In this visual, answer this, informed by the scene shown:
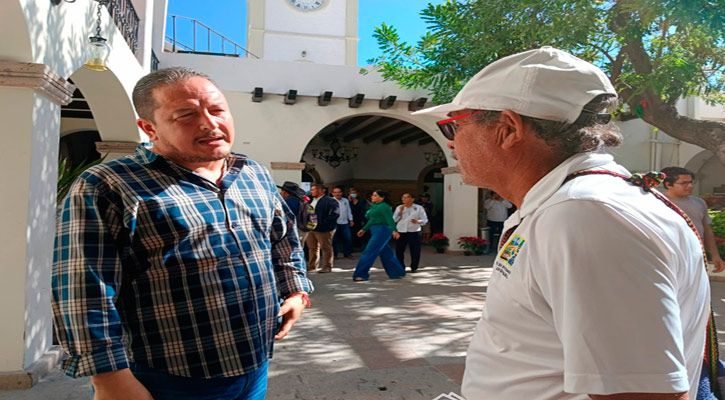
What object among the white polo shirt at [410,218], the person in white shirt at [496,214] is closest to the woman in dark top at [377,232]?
the white polo shirt at [410,218]

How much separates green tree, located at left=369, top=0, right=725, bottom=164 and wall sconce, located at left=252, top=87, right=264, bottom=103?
385cm

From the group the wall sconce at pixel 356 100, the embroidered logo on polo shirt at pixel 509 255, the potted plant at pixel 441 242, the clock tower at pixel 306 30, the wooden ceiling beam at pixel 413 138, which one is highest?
the clock tower at pixel 306 30

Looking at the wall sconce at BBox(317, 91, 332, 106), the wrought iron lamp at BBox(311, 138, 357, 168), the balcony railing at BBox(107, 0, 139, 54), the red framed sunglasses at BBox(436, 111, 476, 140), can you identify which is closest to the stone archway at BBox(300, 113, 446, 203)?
the wrought iron lamp at BBox(311, 138, 357, 168)

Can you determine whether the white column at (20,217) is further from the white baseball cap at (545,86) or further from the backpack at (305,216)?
the backpack at (305,216)

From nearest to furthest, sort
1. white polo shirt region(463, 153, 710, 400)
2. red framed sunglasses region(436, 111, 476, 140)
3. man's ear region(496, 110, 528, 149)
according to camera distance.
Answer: white polo shirt region(463, 153, 710, 400) < man's ear region(496, 110, 528, 149) < red framed sunglasses region(436, 111, 476, 140)

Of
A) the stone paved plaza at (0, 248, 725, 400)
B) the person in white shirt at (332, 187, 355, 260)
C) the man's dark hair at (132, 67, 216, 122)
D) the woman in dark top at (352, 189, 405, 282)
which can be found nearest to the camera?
the man's dark hair at (132, 67, 216, 122)

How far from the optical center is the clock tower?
28.2 m

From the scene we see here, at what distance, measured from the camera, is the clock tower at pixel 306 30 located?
28219 millimetres

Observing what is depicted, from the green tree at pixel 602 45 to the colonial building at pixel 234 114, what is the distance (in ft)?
7.44

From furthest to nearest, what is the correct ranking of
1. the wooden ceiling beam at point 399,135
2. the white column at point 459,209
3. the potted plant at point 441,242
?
the wooden ceiling beam at point 399,135, the potted plant at point 441,242, the white column at point 459,209

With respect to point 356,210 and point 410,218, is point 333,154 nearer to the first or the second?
point 356,210

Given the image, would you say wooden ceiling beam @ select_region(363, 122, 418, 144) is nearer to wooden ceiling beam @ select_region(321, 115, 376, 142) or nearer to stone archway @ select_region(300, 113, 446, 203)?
stone archway @ select_region(300, 113, 446, 203)

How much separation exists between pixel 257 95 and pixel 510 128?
10.7 meters

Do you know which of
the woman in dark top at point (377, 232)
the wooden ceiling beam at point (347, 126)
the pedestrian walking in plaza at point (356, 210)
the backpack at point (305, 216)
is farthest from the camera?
the wooden ceiling beam at point (347, 126)
